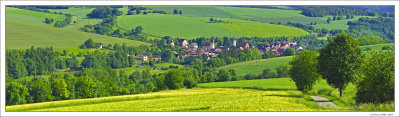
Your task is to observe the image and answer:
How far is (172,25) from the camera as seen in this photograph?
151250 millimetres

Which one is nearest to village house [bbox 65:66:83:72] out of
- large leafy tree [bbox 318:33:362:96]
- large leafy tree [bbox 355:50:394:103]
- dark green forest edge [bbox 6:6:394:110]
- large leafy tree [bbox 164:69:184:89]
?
dark green forest edge [bbox 6:6:394:110]

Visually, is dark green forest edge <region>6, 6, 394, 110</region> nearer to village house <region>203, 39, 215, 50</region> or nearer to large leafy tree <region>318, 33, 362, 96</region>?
large leafy tree <region>318, 33, 362, 96</region>

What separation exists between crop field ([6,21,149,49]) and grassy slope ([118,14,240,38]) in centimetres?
1497

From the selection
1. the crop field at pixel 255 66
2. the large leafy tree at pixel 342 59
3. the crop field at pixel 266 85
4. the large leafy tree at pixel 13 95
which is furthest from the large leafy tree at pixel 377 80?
the crop field at pixel 255 66

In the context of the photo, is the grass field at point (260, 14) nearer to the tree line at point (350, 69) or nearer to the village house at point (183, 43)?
the village house at point (183, 43)

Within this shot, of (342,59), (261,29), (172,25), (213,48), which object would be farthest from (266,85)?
(261,29)

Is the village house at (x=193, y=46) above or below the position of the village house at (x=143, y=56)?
above

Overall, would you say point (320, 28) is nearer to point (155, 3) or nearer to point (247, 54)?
point (247, 54)

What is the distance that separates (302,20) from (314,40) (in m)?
28.9

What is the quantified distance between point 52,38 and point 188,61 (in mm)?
33509

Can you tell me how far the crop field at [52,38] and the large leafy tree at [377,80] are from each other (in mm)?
66412

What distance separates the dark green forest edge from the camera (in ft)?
128

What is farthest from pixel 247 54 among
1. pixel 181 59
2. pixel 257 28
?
pixel 257 28

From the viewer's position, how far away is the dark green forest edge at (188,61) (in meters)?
39.0
